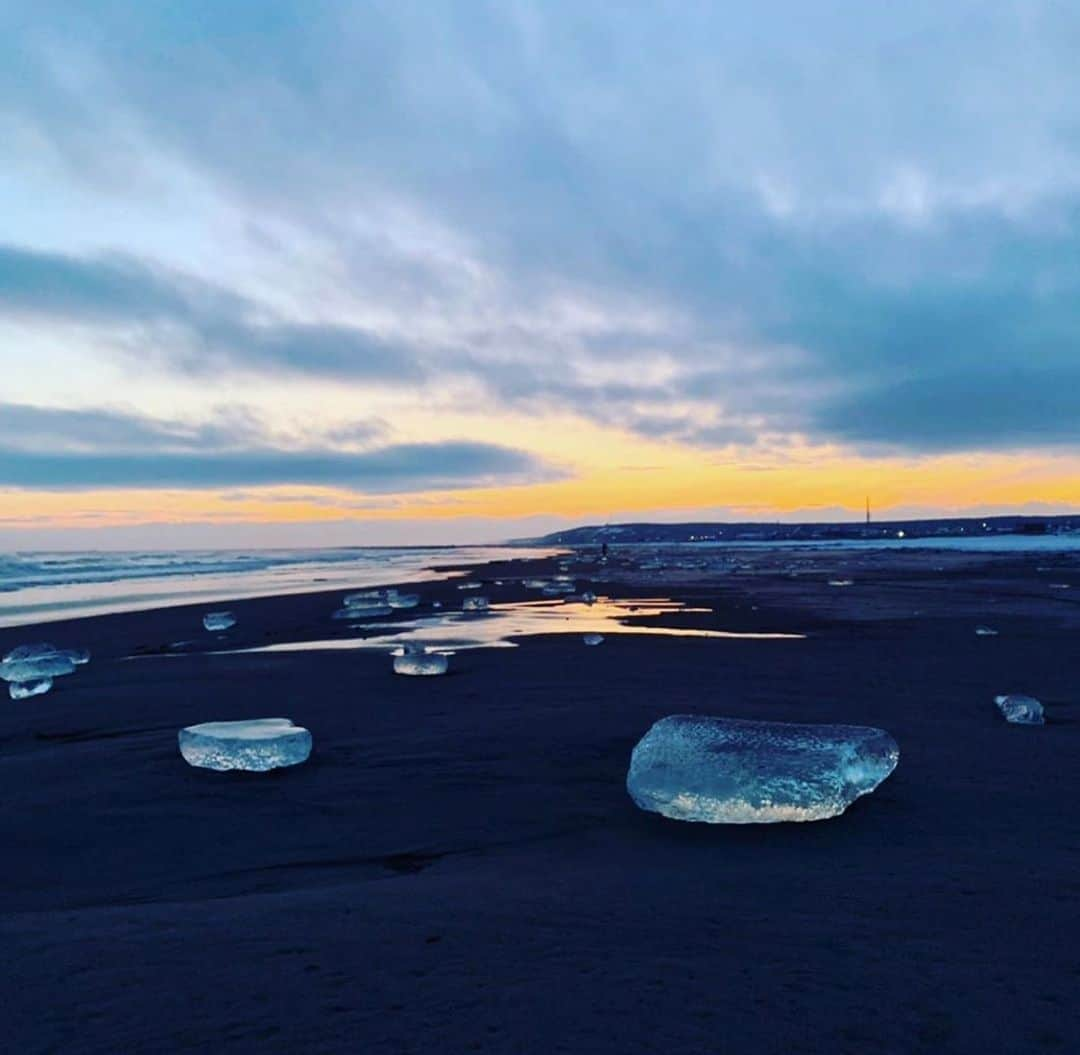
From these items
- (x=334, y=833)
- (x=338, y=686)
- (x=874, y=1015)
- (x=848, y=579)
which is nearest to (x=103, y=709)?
(x=338, y=686)

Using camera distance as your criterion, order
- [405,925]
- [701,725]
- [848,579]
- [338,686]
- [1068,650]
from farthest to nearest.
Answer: [848,579] → [1068,650] → [338,686] → [701,725] → [405,925]

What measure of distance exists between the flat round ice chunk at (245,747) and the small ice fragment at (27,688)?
13.8 feet

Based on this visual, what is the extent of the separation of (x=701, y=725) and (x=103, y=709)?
6012mm

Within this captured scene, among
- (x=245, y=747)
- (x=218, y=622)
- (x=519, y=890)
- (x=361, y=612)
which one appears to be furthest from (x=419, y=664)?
(x=361, y=612)

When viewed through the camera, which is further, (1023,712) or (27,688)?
(27,688)

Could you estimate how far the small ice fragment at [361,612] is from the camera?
17.6 m

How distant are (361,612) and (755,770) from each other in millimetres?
14698

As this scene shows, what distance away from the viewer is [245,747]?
5.35 m

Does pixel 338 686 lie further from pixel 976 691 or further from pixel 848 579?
pixel 848 579

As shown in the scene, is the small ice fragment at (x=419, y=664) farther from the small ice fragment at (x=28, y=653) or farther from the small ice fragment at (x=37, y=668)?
the small ice fragment at (x=28, y=653)

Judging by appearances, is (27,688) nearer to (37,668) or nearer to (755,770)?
(37,668)

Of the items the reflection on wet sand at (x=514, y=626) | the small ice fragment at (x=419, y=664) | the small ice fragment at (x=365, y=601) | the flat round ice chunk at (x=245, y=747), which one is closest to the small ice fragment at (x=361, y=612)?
the small ice fragment at (x=365, y=601)

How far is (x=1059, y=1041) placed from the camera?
2275 mm

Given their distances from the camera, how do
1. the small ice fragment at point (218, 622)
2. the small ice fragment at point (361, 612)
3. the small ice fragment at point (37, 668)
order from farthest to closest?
1. the small ice fragment at point (361, 612)
2. the small ice fragment at point (218, 622)
3. the small ice fragment at point (37, 668)
